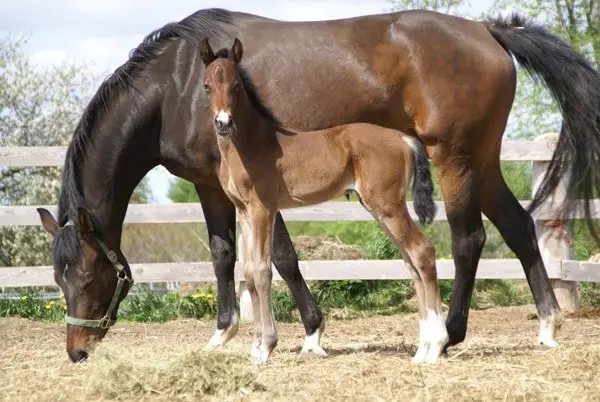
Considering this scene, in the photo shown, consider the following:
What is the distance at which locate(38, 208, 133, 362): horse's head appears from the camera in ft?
18.5

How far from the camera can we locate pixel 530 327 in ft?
25.0

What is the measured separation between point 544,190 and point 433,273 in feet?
5.00

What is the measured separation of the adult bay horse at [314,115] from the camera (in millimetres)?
5754

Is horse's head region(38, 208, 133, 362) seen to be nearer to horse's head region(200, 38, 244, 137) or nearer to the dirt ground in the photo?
the dirt ground

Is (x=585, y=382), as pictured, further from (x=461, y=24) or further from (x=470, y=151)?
(x=461, y=24)

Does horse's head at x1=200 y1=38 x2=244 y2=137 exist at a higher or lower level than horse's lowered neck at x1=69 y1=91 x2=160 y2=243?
higher

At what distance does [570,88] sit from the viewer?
6.09 m

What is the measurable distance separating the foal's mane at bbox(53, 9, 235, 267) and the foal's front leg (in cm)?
116

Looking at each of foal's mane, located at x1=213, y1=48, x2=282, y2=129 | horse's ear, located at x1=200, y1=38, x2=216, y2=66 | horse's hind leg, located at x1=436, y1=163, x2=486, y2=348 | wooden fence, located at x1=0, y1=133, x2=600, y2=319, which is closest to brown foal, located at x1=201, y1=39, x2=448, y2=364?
horse's ear, located at x1=200, y1=38, x2=216, y2=66

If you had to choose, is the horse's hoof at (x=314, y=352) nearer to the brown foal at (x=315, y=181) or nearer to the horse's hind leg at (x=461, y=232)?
the brown foal at (x=315, y=181)

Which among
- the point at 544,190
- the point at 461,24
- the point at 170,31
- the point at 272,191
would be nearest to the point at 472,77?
the point at 461,24

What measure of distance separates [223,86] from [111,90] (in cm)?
123

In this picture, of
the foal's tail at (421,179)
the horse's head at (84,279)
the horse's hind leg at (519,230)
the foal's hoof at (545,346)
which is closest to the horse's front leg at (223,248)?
the horse's head at (84,279)

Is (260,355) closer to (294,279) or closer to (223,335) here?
(223,335)
